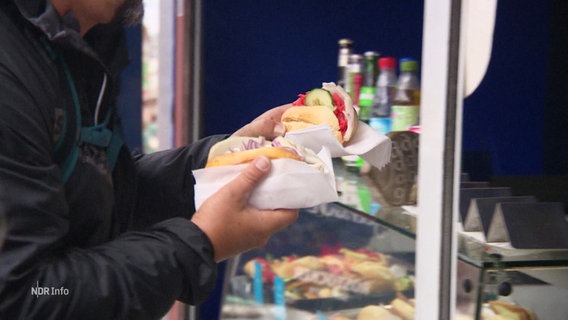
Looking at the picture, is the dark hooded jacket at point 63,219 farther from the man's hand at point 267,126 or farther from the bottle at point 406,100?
the bottle at point 406,100

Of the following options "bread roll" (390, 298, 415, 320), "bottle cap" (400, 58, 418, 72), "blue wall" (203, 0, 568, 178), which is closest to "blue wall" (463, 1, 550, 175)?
"blue wall" (203, 0, 568, 178)

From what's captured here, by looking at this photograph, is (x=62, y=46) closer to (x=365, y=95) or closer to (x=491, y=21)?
(x=491, y=21)

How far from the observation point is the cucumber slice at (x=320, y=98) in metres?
1.33

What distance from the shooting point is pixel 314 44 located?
8.23 ft

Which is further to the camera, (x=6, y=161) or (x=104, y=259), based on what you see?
(x=104, y=259)

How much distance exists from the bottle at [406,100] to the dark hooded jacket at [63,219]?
0.77m

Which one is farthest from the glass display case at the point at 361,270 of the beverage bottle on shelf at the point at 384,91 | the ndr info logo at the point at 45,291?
the ndr info logo at the point at 45,291

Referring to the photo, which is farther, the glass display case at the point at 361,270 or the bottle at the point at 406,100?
the bottle at the point at 406,100

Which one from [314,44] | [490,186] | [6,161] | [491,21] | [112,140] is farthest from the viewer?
[314,44]

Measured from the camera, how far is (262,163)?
1.11 meters

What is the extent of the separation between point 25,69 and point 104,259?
31 centimetres

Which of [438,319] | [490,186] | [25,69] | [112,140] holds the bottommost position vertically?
[438,319]

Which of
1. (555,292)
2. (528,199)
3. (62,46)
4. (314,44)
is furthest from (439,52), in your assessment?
(314,44)

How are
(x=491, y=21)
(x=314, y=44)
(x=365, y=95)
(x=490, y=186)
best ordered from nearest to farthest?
1. (x=491, y=21)
2. (x=490, y=186)
3. (x=365, y=95)
4. (x=314, y=44)
